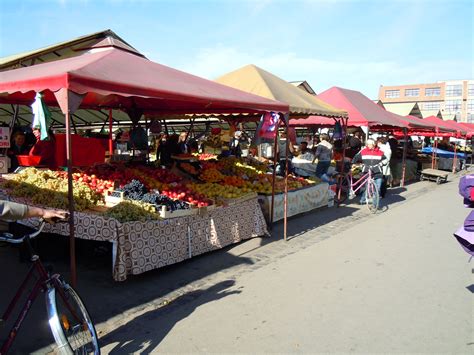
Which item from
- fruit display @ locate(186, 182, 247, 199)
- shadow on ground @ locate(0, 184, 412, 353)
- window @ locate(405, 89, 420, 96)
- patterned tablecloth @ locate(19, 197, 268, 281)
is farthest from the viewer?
window @ locate(405, 89, 420, 96)

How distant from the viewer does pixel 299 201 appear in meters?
9.59

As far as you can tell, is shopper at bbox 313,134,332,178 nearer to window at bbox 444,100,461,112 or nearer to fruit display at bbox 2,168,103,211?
fruit display at bbox 2,168,103,211

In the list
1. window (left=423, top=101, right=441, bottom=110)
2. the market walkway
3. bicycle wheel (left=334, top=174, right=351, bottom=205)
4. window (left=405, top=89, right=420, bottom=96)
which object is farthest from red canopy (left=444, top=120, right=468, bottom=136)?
window (left=405, top=89, right=420, bottom=96)

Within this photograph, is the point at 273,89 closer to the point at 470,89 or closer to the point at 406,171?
the point at 406,171

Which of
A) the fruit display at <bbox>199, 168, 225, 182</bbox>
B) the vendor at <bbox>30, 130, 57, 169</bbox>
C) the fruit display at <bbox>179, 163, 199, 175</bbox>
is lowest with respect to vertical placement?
the fruit display at <bbox>199, 168, 225, 182</bbox>

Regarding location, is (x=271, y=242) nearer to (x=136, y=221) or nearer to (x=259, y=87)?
(x=136, y=221)

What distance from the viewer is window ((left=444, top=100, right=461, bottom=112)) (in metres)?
109

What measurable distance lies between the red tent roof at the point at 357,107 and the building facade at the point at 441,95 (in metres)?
96.8

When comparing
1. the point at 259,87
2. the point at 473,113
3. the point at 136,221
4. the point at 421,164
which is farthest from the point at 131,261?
the point at 473,113

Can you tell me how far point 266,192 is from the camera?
328 inches

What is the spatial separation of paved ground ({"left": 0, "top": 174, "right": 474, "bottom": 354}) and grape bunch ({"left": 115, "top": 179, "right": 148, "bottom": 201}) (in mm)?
1041

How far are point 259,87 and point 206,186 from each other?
3.21m

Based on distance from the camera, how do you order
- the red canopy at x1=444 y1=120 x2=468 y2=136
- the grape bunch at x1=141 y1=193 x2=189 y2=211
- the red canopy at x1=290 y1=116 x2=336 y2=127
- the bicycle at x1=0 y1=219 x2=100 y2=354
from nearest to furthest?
the bicycle at x1=0 y1=219 x2=100 y2=354
the grape bunch at x1=141 y1=193 x2=189 y2=211
the red canopy at x1=290 y1=116 x2=336 y2=127
the red canopy at x1=444 y1=120 x2=468 y2=136

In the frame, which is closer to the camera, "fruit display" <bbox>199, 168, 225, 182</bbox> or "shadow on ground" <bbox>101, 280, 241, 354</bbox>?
"shadow on ground" <bbox>101, 280, 241, 354</bbox>
